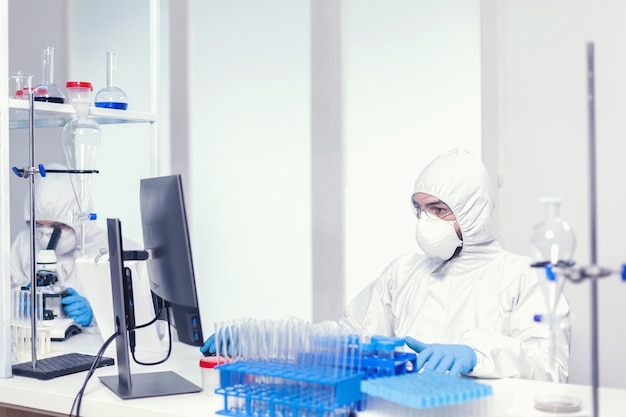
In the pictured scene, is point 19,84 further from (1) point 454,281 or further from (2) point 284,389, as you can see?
(1) point 454,281

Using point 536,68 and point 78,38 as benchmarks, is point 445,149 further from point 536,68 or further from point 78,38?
point 78,38

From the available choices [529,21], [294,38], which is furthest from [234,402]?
[294,38]

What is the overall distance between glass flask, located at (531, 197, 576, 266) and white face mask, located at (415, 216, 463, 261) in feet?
3.25

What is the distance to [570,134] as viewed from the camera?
112 inches

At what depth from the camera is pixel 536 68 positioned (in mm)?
2895

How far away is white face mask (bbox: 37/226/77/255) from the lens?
9.82 feet

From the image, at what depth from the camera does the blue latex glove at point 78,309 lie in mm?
2510

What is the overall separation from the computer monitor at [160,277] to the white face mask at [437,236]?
900 mm

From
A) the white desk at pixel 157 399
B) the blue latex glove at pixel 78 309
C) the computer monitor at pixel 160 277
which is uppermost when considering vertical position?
the computer monitor at pixel 160 277

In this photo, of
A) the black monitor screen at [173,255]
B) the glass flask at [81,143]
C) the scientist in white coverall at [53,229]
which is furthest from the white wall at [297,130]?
the black monitor screen at [173,255]

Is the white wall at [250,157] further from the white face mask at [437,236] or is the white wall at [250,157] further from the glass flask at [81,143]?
the glass flask at [81,143]

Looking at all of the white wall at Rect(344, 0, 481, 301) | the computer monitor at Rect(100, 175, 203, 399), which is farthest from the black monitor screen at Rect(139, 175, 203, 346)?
the white wall at Rect(344, 0, 481, 301)

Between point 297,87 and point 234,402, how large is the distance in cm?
221

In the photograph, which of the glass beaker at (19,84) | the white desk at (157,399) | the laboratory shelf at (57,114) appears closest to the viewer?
the white desk at (157,399)
